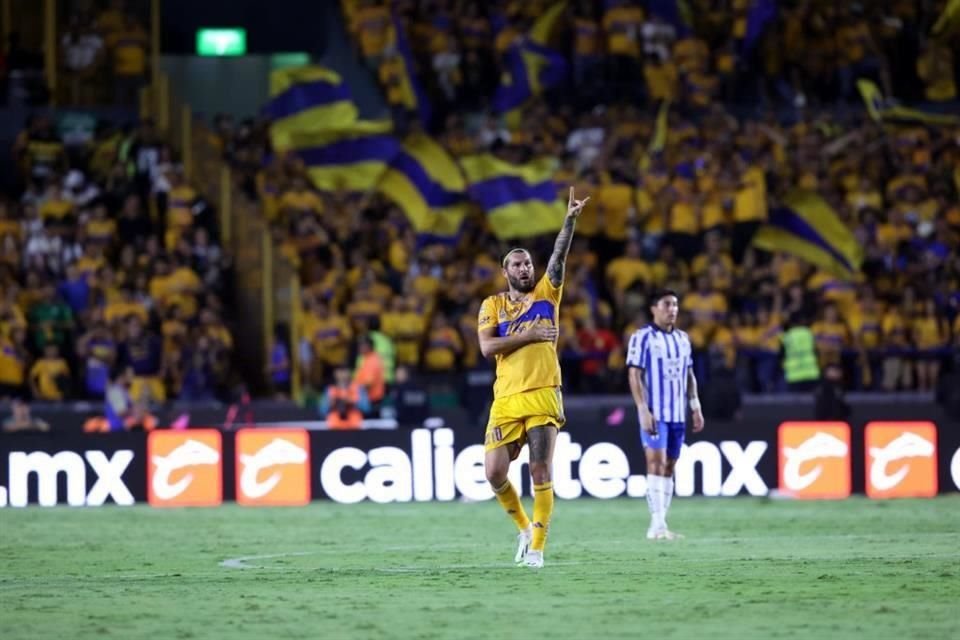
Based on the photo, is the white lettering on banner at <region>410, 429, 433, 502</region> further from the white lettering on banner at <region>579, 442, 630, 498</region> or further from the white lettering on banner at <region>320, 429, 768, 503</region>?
the white lettering on banner at <region>579, 442, 630, 498</region>

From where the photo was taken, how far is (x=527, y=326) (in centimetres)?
1370

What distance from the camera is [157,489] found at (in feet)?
75.3

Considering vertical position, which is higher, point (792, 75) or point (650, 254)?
point (792, 75)

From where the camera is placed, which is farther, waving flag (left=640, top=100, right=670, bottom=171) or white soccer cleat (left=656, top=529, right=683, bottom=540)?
waving flag (left=640, top=100, right=670, bottom=171)

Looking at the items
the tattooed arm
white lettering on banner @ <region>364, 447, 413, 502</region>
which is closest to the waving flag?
white lettering on banner @ <region>364, 447, 413, 502</region>

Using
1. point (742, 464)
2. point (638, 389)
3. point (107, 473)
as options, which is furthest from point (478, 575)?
point (107, 473)

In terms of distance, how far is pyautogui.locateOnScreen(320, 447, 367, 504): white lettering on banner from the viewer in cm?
2286

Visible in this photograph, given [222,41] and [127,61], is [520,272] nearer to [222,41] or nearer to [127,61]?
[127,61]

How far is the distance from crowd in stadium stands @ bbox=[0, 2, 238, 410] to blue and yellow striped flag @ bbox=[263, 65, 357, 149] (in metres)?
2.06

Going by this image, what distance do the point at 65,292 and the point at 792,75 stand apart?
44.0 ft

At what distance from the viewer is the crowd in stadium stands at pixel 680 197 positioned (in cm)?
2773

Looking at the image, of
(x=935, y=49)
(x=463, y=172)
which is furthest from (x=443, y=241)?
(x=935, y=49)

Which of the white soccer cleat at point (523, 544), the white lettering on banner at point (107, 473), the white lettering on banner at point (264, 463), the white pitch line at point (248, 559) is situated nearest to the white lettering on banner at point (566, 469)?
the white lettering on banner at point (264, 463)

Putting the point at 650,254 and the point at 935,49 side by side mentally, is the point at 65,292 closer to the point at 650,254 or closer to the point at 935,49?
the point at 650,254
